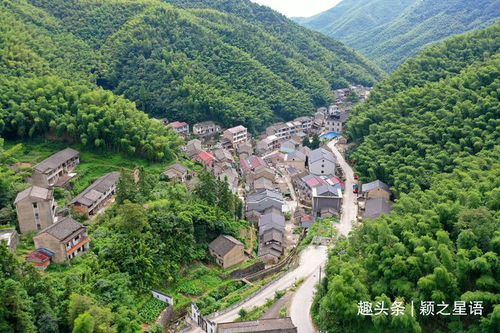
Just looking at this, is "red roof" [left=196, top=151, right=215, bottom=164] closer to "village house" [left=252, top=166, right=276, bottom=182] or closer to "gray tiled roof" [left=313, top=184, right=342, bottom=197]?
"village house" [left=252, top=166, right=276, bottom=182]

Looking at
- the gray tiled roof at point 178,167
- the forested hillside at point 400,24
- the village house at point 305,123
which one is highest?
the forested hillside at point 400,24

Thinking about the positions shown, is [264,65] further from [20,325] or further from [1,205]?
[20,325]

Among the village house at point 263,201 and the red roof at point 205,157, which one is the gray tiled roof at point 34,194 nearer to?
the village house at point 263,201

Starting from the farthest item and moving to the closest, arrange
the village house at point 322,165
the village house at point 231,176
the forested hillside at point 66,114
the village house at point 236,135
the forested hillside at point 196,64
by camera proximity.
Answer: the forested hillside at point 196,64 → the village house at point 236,135 → the village house at point 322,165 → the village house at point 231,176 → the forested hillside at point 66,114

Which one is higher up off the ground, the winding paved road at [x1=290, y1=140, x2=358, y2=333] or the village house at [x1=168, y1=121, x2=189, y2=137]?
the village house at [x1=168, y1=121, x2=189, y2=137]

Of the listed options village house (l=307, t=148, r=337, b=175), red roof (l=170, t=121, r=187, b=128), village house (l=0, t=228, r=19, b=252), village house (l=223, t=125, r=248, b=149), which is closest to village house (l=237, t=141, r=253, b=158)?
village house (l=223, t=125, r=248, b=149)

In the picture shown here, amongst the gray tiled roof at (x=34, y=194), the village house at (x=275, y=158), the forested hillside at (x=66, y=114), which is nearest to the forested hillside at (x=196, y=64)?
the village house at (x=275, y=158)
